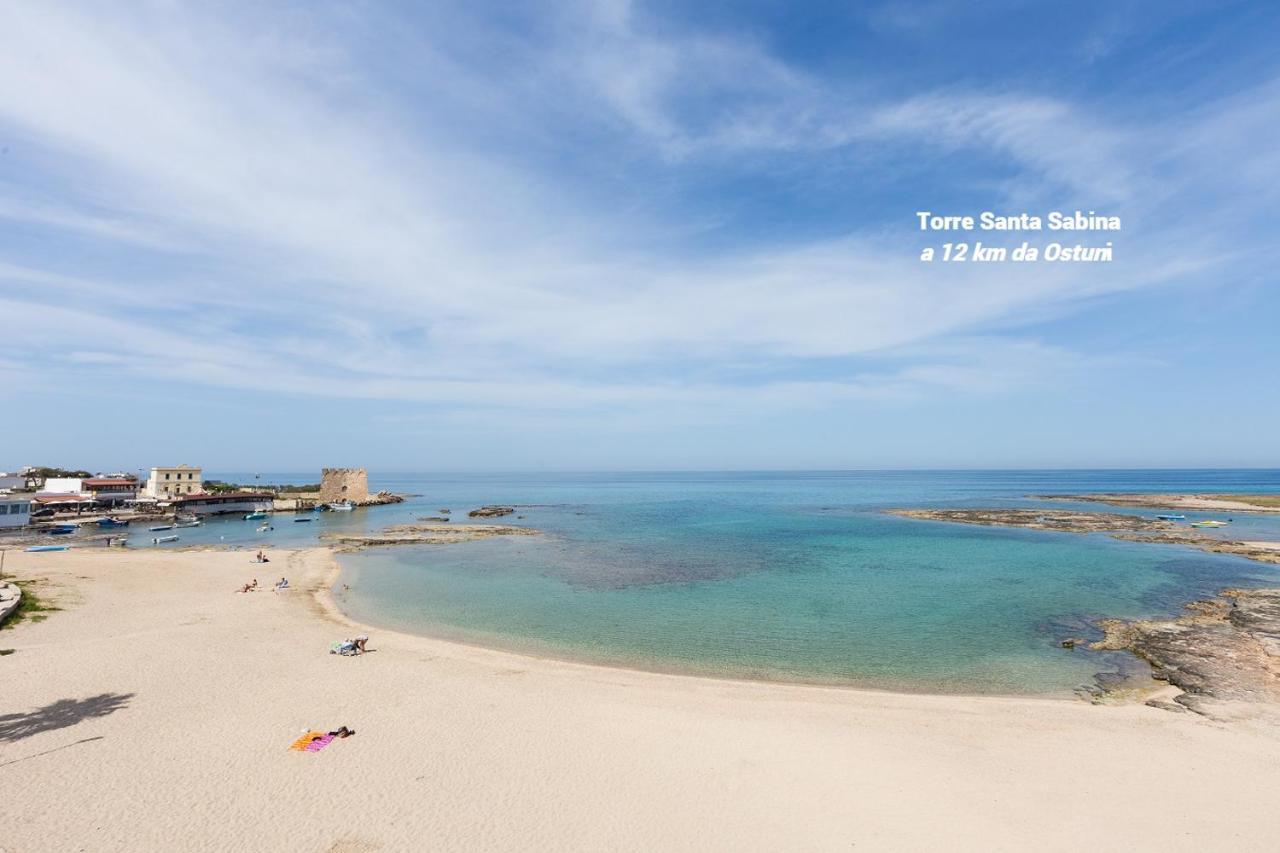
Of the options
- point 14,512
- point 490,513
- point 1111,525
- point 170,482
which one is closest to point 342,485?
point 170,482

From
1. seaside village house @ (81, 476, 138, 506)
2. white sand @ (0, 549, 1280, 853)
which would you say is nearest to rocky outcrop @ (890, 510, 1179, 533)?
white sand @ (0, 549, 1280, 853)

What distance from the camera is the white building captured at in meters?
51.3

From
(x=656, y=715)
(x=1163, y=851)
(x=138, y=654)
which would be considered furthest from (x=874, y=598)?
(x=138, y=654)

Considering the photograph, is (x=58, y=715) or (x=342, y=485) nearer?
(x=58, y=715)

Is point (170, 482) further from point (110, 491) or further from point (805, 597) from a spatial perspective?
point (805, 597)

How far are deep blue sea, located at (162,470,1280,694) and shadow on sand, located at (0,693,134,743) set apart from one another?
10.5 m

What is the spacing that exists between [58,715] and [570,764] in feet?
41.1

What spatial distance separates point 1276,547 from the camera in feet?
144

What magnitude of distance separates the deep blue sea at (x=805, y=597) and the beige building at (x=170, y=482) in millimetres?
40502

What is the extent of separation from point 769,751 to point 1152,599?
27.0m

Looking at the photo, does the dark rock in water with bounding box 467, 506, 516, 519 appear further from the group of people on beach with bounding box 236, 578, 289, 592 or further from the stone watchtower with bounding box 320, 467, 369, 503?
the group of people on beach with bounding box 236, 578, 289, 592

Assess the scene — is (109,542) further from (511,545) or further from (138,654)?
(138,654)

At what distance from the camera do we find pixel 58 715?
1415 cm

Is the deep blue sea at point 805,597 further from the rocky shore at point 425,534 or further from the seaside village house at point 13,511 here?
the seaside village house at point 13,511
